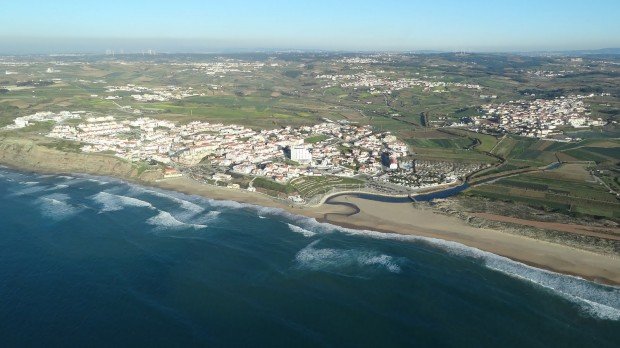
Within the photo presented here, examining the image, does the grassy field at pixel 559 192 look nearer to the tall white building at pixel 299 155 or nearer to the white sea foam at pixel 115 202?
the tall white building at pixel 299 155

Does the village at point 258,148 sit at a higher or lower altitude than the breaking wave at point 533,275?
higher

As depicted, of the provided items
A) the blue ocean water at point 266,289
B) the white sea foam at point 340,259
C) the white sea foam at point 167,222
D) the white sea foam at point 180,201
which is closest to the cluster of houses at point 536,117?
the blue ocean water at point 266,289

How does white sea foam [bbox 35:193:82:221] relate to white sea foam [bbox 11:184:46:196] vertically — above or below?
below

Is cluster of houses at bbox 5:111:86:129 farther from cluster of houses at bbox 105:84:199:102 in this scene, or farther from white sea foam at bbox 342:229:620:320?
white sea foam at bbox 342:229:620:320

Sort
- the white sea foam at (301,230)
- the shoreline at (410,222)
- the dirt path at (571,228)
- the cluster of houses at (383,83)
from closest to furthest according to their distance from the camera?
1. the shoreline at (410,222)
2. the dirt path at (571,228)
3. the white sea foam at (301,230)
4. the cluster of houses at (383,83)

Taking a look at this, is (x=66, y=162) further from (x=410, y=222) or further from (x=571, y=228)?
(x=571, y=228)

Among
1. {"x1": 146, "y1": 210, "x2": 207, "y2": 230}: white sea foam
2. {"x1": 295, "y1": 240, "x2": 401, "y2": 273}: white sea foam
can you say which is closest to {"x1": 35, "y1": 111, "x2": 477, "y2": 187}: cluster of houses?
{"x1": 146, "y1": 210, "x2": 207, "y2": 230}: white sea foam

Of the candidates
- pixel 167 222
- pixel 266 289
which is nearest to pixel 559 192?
pixel 266 289
